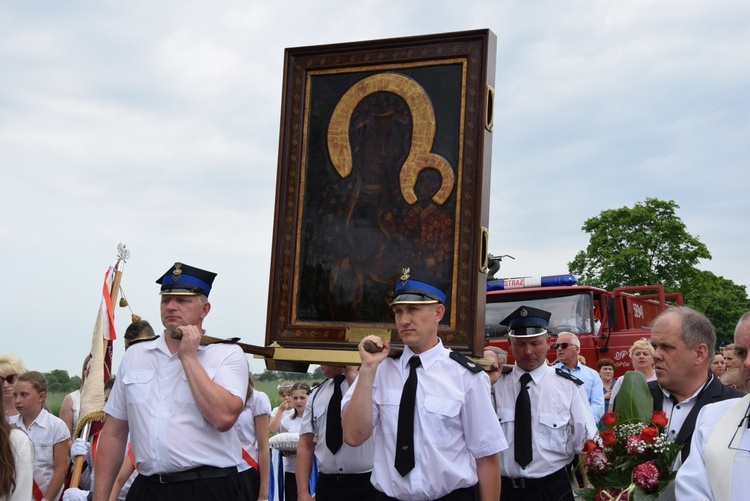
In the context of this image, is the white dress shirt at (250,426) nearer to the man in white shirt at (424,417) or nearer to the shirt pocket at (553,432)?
the shirt pocket at (553,432)

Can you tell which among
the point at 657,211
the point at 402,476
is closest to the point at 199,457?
the point at 402,476

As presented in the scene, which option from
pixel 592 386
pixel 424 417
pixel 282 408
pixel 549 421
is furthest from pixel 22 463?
pixel 282 408

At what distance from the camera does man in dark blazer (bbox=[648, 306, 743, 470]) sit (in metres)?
4.93

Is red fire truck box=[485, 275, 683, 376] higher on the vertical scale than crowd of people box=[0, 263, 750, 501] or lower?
higher

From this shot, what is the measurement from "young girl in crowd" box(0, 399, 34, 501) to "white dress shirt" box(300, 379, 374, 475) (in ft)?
7.97

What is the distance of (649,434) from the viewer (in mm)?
4430

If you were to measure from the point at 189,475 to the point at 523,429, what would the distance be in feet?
8.38

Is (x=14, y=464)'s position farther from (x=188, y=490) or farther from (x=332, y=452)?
(x=332, y=452)

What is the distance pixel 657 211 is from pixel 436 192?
127ft

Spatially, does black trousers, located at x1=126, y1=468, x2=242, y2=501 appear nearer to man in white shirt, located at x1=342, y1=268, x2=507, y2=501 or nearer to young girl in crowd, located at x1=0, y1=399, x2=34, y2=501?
young girl in crowd, located at x1=0, y1=399, x2=34, y2=501

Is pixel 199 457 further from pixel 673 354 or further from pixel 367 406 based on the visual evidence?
pixel 673 354

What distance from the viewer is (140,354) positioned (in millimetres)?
5312

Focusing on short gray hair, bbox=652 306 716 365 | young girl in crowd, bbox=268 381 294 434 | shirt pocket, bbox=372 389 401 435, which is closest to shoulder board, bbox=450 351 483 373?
shirt pocket, bbox=372 389 401 435

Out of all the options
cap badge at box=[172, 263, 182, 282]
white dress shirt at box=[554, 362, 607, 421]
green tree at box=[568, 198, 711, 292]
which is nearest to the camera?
cap badge at box=[172, 263, 182, 282]
